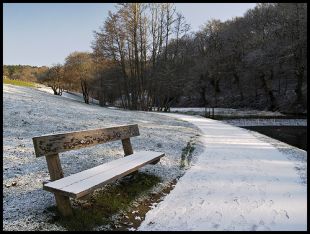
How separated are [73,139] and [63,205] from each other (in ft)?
4.45

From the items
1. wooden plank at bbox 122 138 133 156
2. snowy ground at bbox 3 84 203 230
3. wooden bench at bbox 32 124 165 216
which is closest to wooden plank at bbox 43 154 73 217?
wooden bench at bbox 32 124 165 216

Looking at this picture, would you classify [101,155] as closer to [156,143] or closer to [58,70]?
[156,143]

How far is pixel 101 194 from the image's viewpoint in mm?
5887

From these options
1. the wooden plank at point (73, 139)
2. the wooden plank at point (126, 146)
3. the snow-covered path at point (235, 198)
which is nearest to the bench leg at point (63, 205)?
the wooden plank at point (73, 139)

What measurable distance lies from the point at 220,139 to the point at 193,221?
958 cm

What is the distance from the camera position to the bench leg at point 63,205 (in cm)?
473

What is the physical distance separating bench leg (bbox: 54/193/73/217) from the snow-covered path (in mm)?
1157

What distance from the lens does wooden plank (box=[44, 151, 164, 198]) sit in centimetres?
447

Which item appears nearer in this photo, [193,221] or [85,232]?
[85,232]

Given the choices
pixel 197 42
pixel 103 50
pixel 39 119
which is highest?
pixel 197 42

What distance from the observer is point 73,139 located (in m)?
5.73

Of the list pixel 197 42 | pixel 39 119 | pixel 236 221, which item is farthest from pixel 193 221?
pixel 197 42

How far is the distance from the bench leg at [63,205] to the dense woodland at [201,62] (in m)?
28.7

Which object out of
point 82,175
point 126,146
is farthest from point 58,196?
point 126,146
